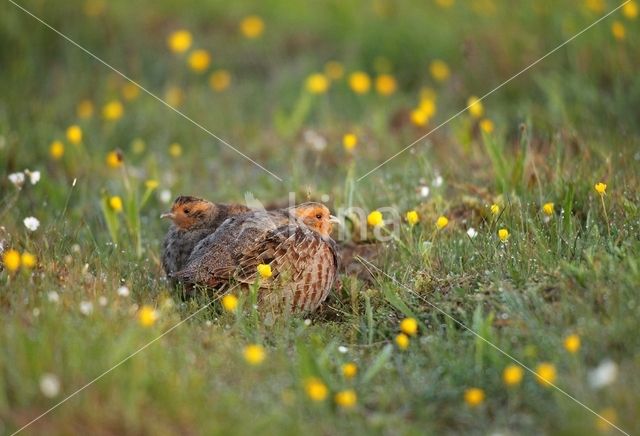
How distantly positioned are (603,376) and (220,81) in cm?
601

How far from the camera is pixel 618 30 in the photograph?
709 cm

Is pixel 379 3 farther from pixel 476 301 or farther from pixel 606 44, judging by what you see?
pixel 476 301

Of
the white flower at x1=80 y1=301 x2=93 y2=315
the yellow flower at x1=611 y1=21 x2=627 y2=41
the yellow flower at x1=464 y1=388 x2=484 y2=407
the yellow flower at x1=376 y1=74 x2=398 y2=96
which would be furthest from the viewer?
the yellow flower at x1=376 y1=74 x2=398 y2=96

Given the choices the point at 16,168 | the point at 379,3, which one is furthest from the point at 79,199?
the point at 379,3

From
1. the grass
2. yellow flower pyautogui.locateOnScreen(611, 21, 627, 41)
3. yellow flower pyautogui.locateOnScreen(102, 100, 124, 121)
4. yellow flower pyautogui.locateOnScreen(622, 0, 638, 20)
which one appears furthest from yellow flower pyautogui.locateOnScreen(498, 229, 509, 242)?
yellow flower pyautogui.locateOnScreen(102, 100, 124, 121)

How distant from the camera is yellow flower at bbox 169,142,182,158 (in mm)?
Result: 7190

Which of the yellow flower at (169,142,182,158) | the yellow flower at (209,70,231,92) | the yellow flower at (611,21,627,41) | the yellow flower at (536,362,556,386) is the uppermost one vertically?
the yellow flower at (611,21,627,41)

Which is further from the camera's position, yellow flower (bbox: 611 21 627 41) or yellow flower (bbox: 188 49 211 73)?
yellow flower (bbox: 188 49 211 73)

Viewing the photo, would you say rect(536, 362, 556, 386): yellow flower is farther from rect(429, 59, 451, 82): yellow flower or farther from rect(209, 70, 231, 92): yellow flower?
rect(209, 70, 231, 92): yellow flower

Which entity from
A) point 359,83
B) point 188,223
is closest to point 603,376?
point 188,223

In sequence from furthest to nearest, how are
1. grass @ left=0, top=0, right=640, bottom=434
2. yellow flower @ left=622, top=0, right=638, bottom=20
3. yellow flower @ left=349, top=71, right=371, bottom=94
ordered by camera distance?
yellow flower @ left=349, top=71, right=371, bottom=94 < yellow flower @ left=622, top=0, right=638, bottom=20 < grass @ left=0, top=0, right=640, bottom=434

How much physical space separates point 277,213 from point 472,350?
1607 millimetres

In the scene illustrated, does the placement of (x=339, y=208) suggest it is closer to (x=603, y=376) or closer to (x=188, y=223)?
(x=188, y=223)

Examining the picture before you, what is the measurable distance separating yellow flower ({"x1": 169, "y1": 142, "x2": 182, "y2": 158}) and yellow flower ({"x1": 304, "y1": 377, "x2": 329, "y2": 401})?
3.59 metres
